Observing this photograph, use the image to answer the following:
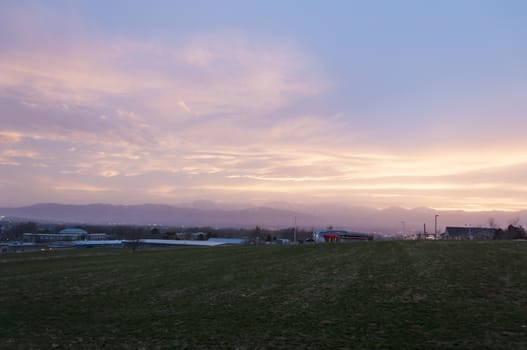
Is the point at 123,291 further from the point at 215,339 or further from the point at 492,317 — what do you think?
the point at 492,317

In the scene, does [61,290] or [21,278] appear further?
[21,278]

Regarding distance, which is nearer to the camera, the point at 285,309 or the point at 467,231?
the point at 285,309

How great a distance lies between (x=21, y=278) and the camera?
32.6 m

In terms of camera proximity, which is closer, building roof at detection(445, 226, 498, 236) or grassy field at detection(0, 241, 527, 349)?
grassy field at detection(0, 241, 527, 349)

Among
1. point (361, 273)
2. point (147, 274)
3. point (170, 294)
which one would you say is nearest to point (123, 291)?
point (170, 294)

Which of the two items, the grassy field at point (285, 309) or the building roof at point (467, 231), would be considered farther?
the building roof at point (467, 231)

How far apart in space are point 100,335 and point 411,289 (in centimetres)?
1402

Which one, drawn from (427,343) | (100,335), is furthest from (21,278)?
(427,343)

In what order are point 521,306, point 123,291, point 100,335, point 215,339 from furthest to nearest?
point 123,291 → point 521,306 → point 100,335 → point 215,339

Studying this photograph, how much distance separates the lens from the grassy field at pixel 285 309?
12812 mm

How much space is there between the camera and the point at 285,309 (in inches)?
682

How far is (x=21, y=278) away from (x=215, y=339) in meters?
26.3

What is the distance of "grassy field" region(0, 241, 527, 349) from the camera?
1281 centimetres

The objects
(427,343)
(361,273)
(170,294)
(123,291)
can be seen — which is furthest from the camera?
(361,273)
